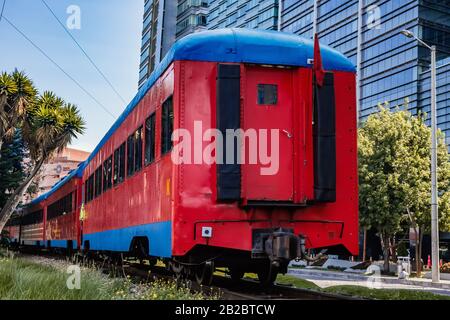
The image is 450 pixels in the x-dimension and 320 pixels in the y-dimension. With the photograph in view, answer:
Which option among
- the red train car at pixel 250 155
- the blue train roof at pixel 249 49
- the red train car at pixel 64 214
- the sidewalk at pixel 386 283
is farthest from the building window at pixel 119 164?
the red train car at pixel 64 214

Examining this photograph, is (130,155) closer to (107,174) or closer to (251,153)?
(107,174)

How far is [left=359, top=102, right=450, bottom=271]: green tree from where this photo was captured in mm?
33062

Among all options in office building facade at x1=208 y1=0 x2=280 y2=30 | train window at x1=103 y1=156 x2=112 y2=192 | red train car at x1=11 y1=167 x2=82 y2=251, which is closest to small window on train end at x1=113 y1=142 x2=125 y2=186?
train window at x1=103 y1=156 x2=112 y2=192

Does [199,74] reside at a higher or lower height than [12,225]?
higher

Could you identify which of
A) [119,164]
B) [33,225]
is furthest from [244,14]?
[119,164]

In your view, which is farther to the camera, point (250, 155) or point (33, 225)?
point (33, 225)

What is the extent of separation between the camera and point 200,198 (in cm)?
920

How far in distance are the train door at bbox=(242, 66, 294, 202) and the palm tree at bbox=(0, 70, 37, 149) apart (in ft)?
72.1

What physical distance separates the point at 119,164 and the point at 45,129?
16.9 meters

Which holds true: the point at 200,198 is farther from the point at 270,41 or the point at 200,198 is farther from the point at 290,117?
the point at 270,41

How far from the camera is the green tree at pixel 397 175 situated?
1302 inches

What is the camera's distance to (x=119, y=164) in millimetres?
14594
